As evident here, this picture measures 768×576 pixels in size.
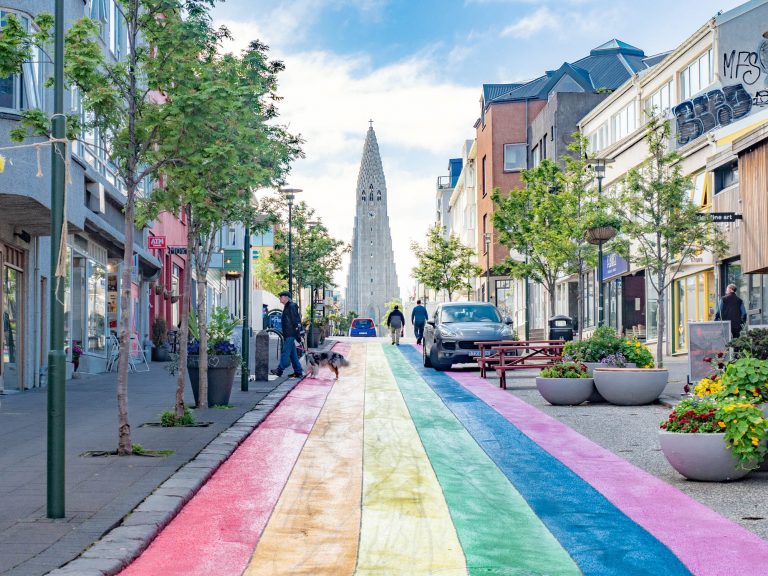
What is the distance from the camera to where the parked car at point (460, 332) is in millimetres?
25844

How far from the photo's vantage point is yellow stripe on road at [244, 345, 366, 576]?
640cm

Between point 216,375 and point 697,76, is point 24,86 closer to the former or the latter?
point 216,375

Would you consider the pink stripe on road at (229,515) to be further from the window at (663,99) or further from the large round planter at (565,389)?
the window at (663,99)

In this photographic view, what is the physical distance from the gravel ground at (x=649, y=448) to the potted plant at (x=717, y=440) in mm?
136

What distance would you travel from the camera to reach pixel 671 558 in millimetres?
6484

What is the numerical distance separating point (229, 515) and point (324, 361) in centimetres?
1751

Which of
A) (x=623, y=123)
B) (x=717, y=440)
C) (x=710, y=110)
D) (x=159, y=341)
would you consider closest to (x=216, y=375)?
(x=717, y=440)

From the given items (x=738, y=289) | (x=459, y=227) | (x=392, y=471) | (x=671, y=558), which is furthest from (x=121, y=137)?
(x=459, y=227)

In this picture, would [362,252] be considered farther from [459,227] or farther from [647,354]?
[647,354]

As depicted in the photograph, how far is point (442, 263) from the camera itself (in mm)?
68875

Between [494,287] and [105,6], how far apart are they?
1701 inches

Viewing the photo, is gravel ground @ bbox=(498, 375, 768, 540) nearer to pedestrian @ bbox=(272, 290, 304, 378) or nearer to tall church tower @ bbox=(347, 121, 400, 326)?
pedestrian @ bbox=(272, 290, 304, 378)

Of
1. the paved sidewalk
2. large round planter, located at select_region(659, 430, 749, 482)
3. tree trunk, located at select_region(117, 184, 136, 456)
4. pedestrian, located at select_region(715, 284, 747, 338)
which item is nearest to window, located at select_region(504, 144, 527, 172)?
pedestrian, located at select_region(715, 284, 747, 338)

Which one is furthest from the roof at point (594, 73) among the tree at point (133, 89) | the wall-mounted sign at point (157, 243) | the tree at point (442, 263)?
the tree at point (133, 89)
